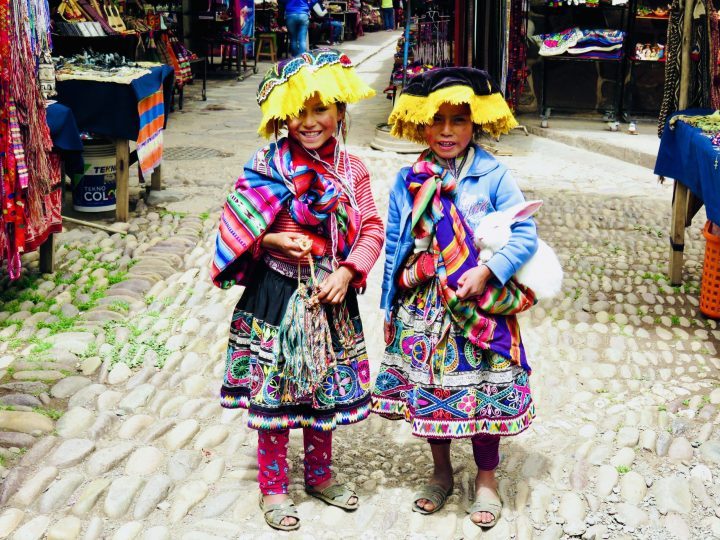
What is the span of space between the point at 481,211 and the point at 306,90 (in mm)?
713

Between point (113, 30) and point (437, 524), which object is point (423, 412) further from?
point (113, 30)

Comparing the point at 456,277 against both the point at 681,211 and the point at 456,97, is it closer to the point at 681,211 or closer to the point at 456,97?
the point at 456,97

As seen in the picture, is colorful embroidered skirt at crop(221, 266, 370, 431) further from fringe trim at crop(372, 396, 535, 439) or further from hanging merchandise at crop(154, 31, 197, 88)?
hanging merchandise at crop(154, 31, 197, 88)

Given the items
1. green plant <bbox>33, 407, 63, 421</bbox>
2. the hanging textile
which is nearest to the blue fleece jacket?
green plant <bbox>33, 407, 63, 421</bbox>

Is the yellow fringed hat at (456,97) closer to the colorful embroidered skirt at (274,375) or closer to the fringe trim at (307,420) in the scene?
the colorful embroidered skirt at (274,375)

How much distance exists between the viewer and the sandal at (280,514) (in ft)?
9.91

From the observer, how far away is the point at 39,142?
5.04 meters

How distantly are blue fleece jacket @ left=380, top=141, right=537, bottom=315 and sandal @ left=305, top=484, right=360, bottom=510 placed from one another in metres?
0.69

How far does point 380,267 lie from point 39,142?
2.29 metres

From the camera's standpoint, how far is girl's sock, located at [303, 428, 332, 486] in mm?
3156

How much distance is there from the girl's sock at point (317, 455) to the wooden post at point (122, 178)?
4062 mm

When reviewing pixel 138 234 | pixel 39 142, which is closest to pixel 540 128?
pixel 138 234

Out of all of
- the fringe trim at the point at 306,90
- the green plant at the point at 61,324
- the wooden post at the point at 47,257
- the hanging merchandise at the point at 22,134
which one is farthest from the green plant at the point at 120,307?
the fringe trim at the point at 306,90

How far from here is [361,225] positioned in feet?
10.0
